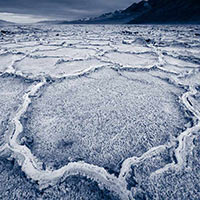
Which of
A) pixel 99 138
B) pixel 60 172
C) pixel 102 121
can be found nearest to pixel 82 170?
pixel 60 172

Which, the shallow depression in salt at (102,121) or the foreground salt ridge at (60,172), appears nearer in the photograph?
the foreground salt ridge at (60,172)

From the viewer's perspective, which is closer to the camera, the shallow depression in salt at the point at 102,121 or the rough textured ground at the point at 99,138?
the rough textured ground at the point at 99,138

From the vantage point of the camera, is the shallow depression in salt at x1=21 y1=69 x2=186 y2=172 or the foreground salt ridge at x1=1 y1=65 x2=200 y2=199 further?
the shallow depression in salt at x1=21 y1=69 x2=186 y2=172

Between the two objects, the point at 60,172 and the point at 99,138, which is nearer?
the point at 60,172

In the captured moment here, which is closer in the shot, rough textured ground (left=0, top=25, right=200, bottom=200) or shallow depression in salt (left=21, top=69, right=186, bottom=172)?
rough textured ground (left=0, top=25, right=200, bottom=200)

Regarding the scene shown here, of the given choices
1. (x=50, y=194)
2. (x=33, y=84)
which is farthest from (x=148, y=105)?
(x=33, y=84)

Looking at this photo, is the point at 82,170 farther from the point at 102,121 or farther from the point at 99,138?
the point at 102,121

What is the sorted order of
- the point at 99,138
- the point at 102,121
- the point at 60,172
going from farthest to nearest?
1. the point at 102,121
2. the point at 99,138
3. the point at 60,172

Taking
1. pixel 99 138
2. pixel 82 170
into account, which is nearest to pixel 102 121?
pixel 99 138

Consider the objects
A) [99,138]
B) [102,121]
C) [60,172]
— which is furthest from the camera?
[102,121]

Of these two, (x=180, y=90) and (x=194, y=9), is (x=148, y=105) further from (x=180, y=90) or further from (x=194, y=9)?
(x=194, y=9)

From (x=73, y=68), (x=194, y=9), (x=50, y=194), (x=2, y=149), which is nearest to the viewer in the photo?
(x=50, y=194)
